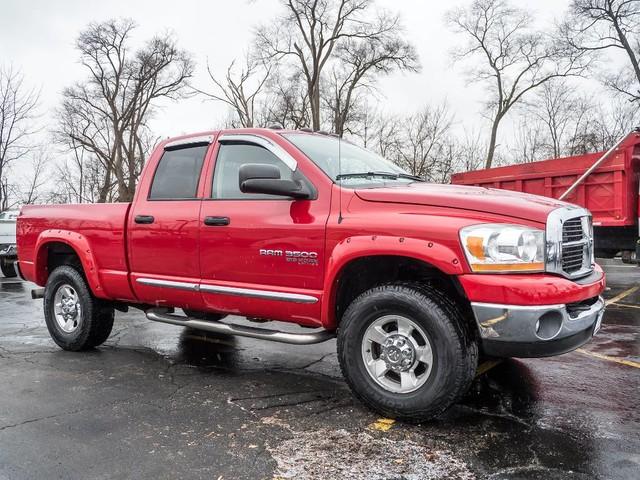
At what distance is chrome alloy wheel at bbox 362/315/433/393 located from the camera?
3.40 meters

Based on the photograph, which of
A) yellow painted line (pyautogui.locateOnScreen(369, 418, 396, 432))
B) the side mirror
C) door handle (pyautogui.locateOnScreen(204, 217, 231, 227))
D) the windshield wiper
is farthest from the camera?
door handle (pyautogui.locateOnScreen(204, 217, 231, 227))

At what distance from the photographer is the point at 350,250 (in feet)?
Result: 11.6

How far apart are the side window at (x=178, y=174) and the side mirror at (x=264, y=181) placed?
3.02 feet

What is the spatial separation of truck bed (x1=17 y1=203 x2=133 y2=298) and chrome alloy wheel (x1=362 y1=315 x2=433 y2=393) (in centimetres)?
245

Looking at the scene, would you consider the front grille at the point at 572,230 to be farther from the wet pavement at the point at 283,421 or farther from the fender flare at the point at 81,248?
the fender flare at the point at 81,248

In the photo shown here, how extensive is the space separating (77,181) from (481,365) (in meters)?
56.6

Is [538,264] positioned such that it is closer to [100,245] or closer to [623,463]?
[623,463]

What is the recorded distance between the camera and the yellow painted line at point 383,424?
11.0 feet

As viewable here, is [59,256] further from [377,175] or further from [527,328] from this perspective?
[527,328]

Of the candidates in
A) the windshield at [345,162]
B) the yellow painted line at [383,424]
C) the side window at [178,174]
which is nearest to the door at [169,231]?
the side window at [178,174]

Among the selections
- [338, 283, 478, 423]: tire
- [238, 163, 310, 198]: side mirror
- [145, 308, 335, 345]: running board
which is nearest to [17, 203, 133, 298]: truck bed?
[145, 308, 335, 345]: running board

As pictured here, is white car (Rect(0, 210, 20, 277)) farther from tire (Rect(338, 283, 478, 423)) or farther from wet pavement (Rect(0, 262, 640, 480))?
tire (Rect(338, 283, 478, 423))

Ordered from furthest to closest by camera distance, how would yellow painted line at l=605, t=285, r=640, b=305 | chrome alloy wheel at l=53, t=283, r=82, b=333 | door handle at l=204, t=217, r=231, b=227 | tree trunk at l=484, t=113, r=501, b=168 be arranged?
tree trunk at l=484, t=113, r=501, b=168
yellow painted line at l=605, t=285, r=640, b=305
chrome alloy wheel at l=53, t=283, r=82, b=333
door handle at l=204, t=217, r=231, b=227

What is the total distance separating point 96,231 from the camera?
5.06m
